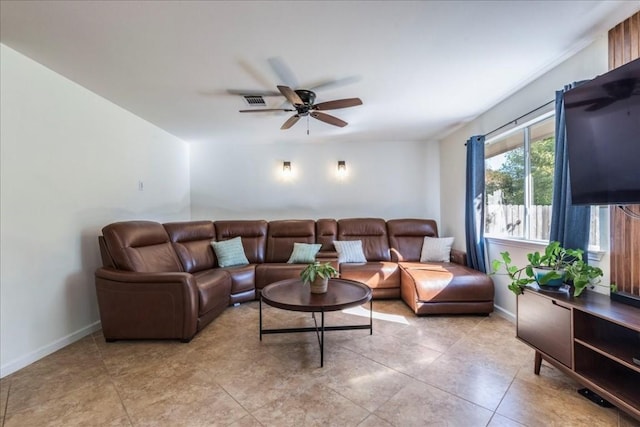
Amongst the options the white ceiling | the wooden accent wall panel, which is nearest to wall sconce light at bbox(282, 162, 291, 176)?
the white ceiling

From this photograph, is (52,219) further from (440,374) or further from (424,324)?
(424,324)

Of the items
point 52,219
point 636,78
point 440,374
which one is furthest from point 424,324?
point 52,219

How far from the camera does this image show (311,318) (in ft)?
10.4

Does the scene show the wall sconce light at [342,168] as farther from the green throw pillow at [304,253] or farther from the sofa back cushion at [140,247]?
the sofa back cushion at [140,247]

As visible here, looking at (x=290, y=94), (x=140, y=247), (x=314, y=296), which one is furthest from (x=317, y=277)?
(x=140, y=247)

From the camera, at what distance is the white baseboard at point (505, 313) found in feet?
9.72

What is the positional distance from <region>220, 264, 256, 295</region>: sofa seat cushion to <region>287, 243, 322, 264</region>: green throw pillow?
614mm

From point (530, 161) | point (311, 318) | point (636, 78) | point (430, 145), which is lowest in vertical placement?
point (311, 318)

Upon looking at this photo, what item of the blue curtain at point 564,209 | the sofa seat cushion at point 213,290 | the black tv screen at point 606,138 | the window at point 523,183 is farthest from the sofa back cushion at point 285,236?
the black tv screen at point 606,138

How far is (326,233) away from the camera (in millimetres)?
4543

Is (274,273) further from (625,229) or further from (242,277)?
(625,229)

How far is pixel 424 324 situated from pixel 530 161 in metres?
2.03

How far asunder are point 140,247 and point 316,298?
2.05m

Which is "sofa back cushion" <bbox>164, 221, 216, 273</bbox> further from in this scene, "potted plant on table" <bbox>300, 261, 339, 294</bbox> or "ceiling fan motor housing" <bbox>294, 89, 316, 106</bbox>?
"ceiling fan motor housing" <bbox>294, 89, 316, 106</bbox>
